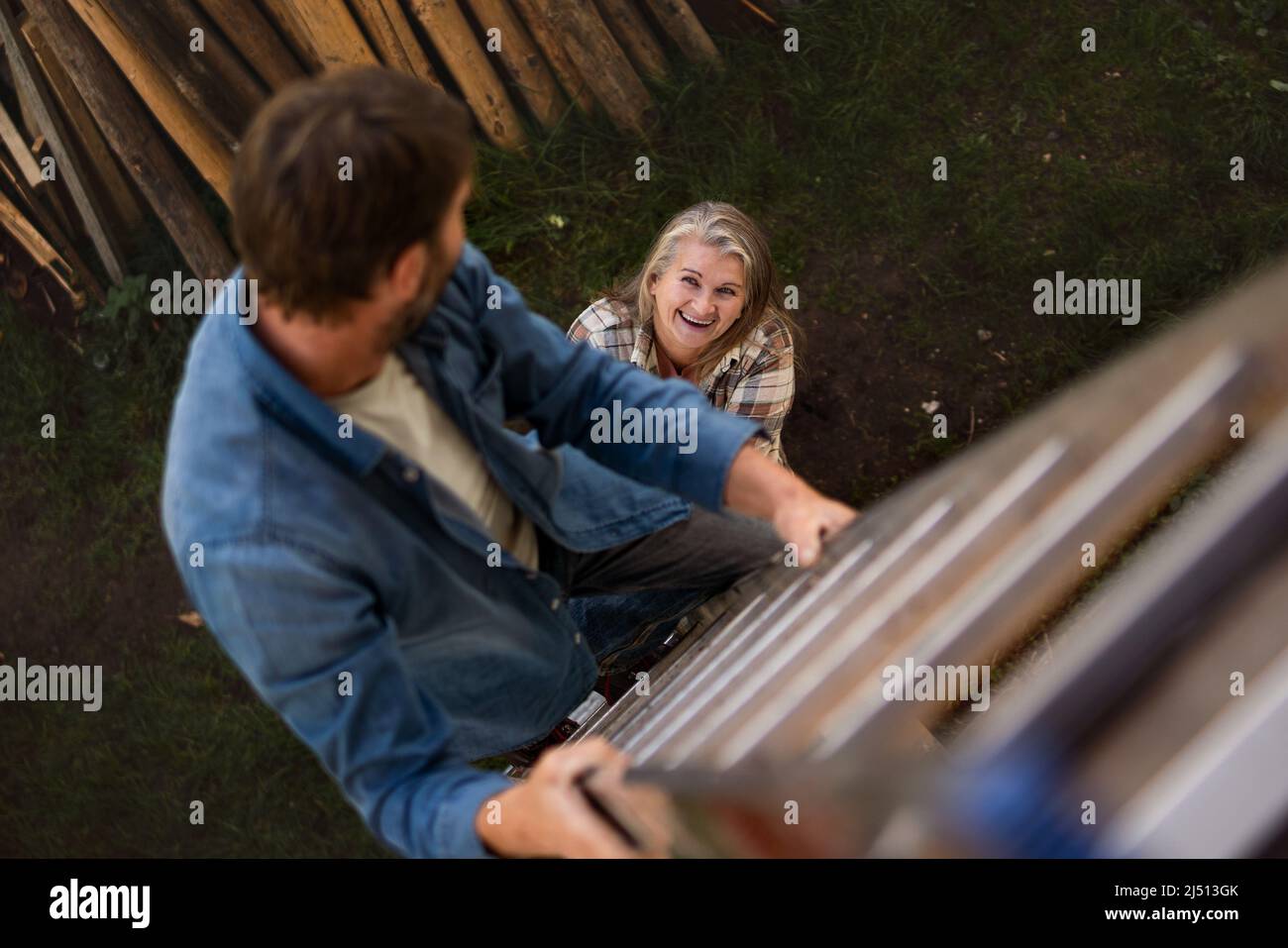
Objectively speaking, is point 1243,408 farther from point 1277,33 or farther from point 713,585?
point 1277,33

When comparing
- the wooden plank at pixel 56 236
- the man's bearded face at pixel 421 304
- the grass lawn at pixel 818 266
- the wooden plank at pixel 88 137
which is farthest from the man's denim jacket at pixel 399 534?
the wooden plank at pixel 56 236

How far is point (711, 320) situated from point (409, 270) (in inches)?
64.5

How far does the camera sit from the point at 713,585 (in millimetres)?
3193

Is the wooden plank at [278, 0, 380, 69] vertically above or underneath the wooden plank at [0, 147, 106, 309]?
above

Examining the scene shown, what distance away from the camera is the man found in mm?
1832

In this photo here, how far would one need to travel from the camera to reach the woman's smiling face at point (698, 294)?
11.2ft

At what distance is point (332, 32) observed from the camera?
4.36 m


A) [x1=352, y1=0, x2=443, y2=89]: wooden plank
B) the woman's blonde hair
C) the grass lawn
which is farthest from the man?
[x1=352, y1=0, x2=443, y2=89]: wooden plank

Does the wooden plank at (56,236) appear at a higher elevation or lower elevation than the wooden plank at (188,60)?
lower

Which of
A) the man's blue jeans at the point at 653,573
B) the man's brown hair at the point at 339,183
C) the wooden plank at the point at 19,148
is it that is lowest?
the man's blue jeans at the point at 653,573

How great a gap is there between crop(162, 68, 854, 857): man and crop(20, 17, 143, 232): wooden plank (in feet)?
10.2

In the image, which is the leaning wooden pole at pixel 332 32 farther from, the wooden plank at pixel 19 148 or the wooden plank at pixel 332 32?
the wooden plank at pixel 19 148

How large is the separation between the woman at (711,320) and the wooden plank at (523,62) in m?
1.48

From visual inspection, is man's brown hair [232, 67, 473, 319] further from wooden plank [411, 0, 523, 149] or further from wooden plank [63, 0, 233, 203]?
wooden plank [411, 0, 523, 149]
